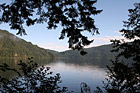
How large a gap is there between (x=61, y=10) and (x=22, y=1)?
1.23 metres

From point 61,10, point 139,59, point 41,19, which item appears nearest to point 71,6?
point 61,10

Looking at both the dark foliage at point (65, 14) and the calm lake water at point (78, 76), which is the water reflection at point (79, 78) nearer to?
the calm lake water at point (78, 76)

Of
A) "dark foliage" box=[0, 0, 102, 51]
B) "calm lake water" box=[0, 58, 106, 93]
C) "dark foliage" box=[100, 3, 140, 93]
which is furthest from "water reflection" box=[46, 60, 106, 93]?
"dark foliage" box=[0, 0, 102, 51]

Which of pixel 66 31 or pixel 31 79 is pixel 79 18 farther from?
pixel 31 79

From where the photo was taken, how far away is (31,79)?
7.52 meters

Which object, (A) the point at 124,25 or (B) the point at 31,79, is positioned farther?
(A) the point at 124,25

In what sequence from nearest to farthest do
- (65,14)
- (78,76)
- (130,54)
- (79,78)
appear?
(65,14) < (130,54) < (79,78) < (78,76)

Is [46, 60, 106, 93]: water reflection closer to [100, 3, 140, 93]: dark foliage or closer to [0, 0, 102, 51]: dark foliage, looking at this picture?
[100, 3, 140, 93]: dark foliage

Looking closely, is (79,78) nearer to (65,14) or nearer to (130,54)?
(130,54)

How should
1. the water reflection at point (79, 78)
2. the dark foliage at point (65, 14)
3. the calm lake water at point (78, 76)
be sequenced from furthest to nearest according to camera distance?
the calm lake water at point (78, 76)
the water reflection at point (79, 78)
the dark foliage at point (65, 14)

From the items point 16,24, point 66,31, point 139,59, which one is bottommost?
point 139,59

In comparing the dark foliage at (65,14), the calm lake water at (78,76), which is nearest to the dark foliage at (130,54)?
the dark foliage at (65,14)

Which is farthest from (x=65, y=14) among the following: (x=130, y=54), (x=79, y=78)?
(x=79, y=78)

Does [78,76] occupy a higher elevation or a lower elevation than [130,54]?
lower
